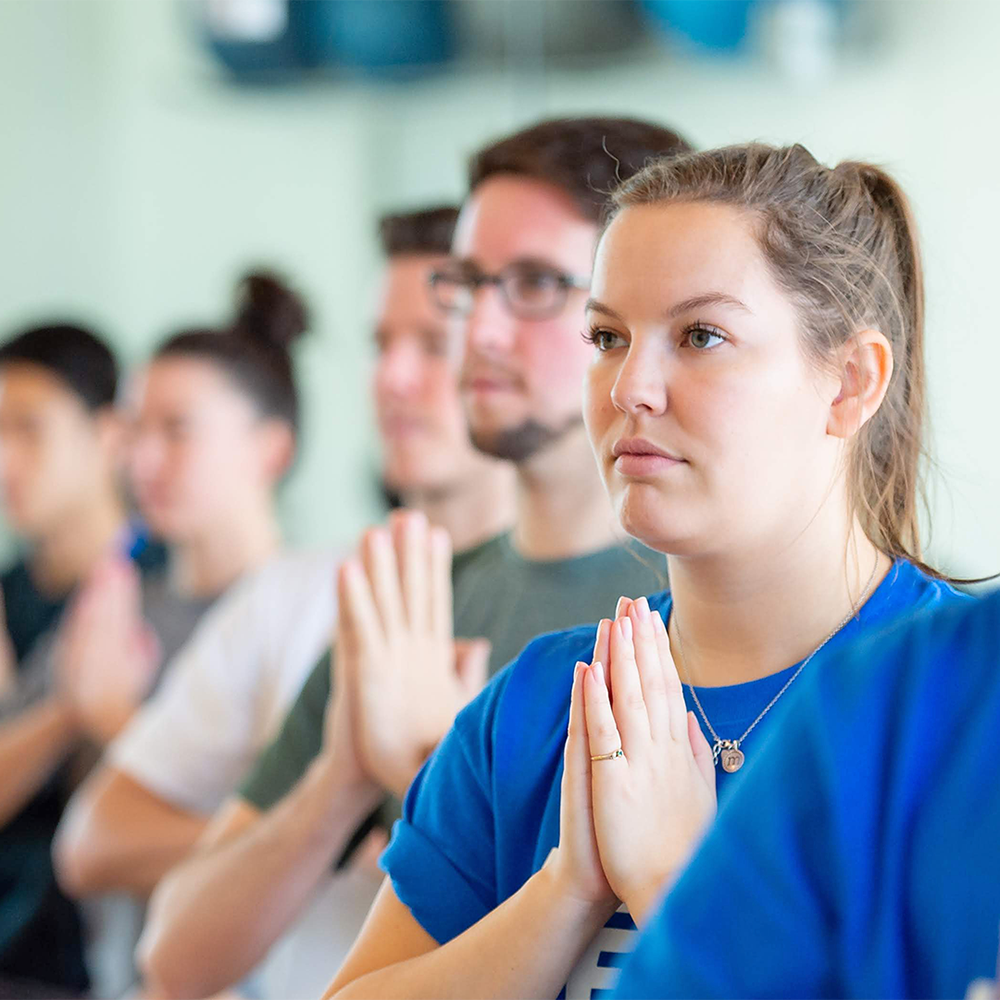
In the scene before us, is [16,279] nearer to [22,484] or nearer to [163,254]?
[163,254]

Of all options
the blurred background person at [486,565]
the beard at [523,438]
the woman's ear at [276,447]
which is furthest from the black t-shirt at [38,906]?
the beard at [523,438]

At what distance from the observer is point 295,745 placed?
116 cm

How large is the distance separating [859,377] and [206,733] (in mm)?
920

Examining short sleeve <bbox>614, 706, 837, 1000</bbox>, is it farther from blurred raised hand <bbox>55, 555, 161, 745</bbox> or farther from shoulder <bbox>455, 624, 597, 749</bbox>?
blurred raised hand <bbox>55, 555, 161, 745</bbox>

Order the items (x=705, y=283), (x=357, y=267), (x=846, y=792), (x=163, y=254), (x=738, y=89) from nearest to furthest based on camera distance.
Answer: (x=846, y=792) → (x=705, y=283) → (x=738, y=89) → (x=357, y=267) → (x=163, y=254)

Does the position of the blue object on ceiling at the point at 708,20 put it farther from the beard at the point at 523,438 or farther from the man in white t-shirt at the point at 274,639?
the beard at the point at 523,438

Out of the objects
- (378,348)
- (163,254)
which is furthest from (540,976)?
(163,254)

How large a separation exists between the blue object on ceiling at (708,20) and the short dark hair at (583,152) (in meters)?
1.09

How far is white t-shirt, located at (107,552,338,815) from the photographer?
140 centimetres

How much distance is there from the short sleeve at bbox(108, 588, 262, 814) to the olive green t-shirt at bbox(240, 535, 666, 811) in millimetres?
212

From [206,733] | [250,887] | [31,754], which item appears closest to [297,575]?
[206,733]

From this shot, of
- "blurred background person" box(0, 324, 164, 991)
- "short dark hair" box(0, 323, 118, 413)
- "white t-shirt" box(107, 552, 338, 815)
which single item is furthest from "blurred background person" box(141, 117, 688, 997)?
"short dark hair" box(0, 323, 118, 413)

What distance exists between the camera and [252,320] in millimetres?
2035

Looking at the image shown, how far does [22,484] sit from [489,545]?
Result: 1391mm
